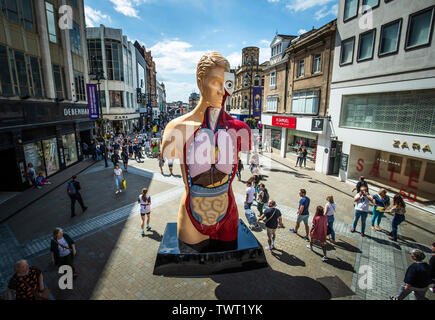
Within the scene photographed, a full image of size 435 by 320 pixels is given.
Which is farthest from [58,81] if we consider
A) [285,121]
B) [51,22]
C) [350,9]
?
[350,9]

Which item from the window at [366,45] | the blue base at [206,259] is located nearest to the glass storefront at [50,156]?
the blue base at [206,259]

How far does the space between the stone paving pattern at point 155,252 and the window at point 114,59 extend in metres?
26.3

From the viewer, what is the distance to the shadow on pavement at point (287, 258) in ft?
19.5

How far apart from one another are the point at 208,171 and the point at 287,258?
351 cm

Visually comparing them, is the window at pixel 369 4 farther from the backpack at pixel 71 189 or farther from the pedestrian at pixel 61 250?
the backpack at pixel 71 189

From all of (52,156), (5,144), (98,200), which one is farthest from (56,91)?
(98,200)

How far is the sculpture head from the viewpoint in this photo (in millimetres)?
4711

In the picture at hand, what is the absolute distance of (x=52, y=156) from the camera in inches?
572

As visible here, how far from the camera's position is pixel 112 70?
31750 mm

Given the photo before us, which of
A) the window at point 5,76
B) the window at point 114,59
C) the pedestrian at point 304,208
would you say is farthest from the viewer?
the window at point 114,59

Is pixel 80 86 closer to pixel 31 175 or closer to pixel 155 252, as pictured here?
pixel 31 175
